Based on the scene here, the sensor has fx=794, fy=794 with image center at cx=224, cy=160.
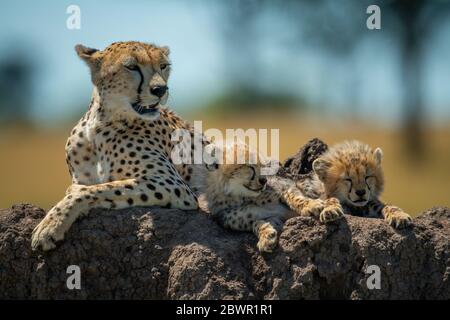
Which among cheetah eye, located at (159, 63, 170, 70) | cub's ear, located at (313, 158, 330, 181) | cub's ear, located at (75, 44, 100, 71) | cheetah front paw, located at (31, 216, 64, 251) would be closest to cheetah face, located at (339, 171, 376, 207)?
cub's ear, located at (313, 158, 330, 181)

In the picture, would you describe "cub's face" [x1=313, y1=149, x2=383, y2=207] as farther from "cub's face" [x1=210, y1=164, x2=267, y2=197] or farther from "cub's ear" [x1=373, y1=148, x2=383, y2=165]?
"cub's face" [x1=210, y1=164, x2=267, y2=197]

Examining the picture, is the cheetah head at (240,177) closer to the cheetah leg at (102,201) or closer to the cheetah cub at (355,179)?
the cheetah leg at (102,201)

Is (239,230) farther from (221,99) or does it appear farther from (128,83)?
(221,99)

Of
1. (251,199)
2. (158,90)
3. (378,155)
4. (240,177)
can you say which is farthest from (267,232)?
(158,90)

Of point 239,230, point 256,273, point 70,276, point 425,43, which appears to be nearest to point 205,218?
point 239,230

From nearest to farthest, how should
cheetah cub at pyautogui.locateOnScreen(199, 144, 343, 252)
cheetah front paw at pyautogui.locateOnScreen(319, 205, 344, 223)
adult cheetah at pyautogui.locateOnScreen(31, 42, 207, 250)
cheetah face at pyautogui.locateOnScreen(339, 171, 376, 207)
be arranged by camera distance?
1. cheetah front paw at pyautogui.locateOnScreen(319, 205, 344, 223)
2. cheetah cub at pyautogui.locateOnScreen(199, 144, 343, 252)
3. cheetah face at pyautogui.locateOnScreen(339, 171, 376, 207)
4. adult cheetah at pyautogui.locateOnScreen(31, 42, 207, 250)

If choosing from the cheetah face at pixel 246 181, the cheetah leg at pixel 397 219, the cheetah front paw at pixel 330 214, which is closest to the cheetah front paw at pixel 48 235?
the cheetah face at pixel 246 181

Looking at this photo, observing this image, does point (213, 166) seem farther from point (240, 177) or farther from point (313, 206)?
point (313, 206)

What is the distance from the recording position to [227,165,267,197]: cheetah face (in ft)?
16.0

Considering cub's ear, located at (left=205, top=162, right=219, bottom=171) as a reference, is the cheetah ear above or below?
above

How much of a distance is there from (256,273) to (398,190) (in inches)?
440

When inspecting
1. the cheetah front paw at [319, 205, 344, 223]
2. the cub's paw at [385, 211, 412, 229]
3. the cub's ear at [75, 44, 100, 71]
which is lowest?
the cub's paw at [385, 211, 412, 229]

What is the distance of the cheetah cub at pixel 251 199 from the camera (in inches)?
184

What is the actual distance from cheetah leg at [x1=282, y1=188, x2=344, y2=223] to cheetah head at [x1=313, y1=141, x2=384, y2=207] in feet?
0.68
